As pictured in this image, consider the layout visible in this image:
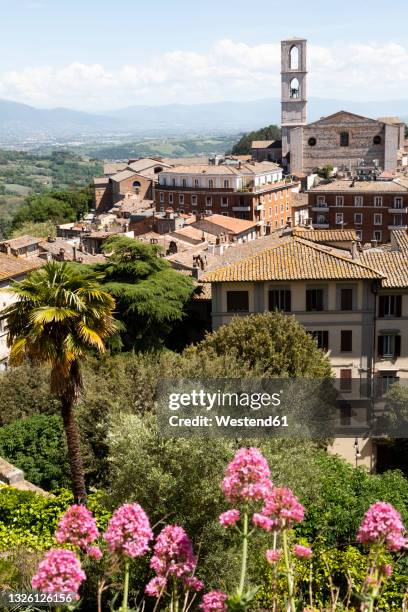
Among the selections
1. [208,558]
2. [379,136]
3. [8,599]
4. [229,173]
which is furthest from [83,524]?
[379,136]

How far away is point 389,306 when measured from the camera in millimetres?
29297

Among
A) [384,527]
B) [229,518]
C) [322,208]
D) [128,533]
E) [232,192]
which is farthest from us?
[232,192]

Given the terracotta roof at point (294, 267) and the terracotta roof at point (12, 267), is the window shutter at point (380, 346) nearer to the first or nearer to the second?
the terracotta roof at point (294, 267)

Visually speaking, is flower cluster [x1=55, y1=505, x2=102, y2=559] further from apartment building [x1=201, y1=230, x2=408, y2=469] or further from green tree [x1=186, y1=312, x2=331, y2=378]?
apartment building [x1=201, y1=230, x2=408, y2=469]

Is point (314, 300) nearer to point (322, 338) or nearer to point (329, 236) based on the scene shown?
point (322, 338)

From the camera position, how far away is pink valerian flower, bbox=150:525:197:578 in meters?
5.62

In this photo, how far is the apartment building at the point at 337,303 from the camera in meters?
28.6

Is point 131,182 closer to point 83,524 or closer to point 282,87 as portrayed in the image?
point 282,87

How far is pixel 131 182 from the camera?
10325cm

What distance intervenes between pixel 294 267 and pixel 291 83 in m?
106

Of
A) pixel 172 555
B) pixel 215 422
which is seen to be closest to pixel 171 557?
pixel 172 555

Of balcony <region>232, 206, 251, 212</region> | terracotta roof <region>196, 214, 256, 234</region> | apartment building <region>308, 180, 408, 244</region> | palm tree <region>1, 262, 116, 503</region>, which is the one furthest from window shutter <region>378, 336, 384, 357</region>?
balcony <region>232, 206, 251, 212</region>

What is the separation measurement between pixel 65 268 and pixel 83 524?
10320 millimetres

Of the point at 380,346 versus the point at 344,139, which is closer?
the point at 380,346
